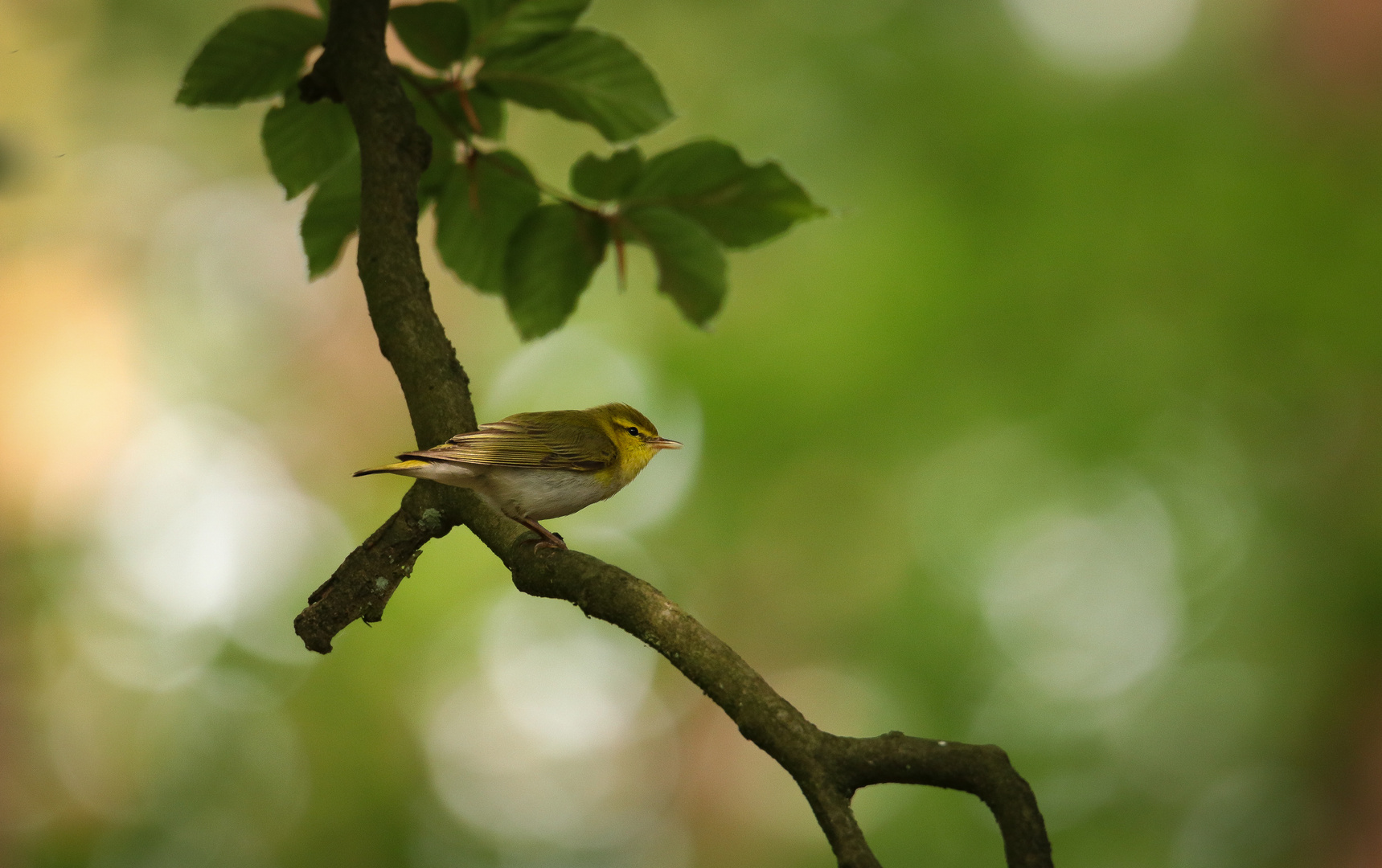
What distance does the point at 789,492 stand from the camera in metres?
9.89

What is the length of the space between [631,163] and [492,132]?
30 cm

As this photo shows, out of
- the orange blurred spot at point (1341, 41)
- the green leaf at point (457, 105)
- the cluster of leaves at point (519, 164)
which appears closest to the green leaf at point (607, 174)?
the cluster of leaves at point (519, 164)

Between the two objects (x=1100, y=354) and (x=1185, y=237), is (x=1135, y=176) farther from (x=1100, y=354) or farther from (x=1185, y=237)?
(x=1100, y=354)

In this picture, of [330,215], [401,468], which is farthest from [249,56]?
[401,468]

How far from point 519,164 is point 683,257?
37 centimetres

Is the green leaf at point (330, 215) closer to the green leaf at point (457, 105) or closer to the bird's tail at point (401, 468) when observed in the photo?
the green leaf at point (457, 105)

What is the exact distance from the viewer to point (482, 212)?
6.24ft

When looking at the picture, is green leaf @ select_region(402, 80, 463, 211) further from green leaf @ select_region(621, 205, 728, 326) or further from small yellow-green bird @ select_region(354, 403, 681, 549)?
small yellow-green bird @ select_region(354, 403, 681, 549)

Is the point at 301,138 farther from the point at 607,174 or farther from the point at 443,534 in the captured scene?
the point at 443,534

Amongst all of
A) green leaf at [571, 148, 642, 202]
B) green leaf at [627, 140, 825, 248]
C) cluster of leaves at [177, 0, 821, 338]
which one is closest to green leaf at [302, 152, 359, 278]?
cluster of leaves at [177, 0, 821, 338]

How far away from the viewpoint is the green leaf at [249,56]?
1697 millimetres

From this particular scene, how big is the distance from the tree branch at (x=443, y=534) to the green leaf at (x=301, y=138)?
75 millimetres

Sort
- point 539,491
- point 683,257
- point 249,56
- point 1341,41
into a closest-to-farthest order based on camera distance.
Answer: point 249,56, point 539,491, point 683,257, point 1341,41

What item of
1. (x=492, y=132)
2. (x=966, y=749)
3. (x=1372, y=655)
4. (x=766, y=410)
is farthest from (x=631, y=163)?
(x=1372, y=655)
